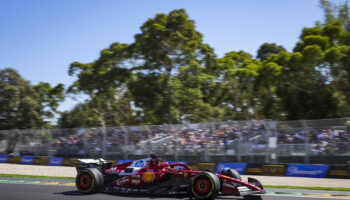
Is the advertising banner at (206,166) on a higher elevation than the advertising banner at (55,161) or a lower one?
lower

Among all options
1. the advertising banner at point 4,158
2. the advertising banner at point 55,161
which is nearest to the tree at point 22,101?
the advertising banner at point 4,158

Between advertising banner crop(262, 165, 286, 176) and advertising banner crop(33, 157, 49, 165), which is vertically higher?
advertising banner crop(33, 157, 49, 165)

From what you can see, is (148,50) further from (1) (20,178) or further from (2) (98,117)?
(1) (20,178)

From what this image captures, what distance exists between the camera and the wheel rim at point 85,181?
32.1ft

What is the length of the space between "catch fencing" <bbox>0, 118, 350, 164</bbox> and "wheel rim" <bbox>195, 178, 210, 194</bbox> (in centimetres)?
516

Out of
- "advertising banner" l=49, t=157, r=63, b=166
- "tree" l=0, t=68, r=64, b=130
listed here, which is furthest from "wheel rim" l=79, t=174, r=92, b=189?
"tree" l=0, t=68, r=64, b=130

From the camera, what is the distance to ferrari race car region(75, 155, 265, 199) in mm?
8219

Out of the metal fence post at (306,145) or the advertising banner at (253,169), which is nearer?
the metal fence post at (306,145)

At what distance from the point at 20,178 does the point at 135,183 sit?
7.81 metres

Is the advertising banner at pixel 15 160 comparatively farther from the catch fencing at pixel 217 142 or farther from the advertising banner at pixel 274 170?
the advertising banner at pixel 274 170

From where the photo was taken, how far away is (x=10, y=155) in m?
23.5

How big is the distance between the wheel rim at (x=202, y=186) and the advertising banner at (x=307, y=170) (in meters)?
7.94

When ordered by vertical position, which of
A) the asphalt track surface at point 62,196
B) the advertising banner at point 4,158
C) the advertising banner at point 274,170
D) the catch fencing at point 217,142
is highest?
the catch fencing at point 217,142

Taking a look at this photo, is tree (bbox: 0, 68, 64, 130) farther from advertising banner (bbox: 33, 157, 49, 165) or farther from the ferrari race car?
the ferrari race car
